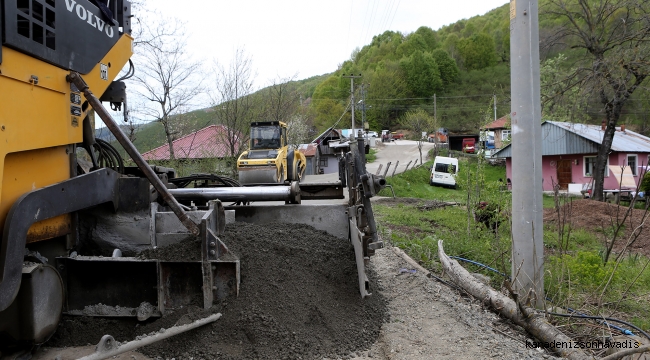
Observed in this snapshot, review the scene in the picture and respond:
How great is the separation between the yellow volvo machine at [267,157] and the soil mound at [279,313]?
41.4 feet

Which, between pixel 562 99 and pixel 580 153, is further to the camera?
pixel 580 153

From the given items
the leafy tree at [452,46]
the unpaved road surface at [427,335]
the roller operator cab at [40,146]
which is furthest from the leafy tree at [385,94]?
the roller operator cab at [40,146]

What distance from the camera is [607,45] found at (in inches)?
780

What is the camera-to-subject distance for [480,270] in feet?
22.0

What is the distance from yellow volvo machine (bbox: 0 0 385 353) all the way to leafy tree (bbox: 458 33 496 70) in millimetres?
94507

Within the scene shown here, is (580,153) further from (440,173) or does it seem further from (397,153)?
(397,153)

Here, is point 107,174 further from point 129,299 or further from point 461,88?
→ point 461,88

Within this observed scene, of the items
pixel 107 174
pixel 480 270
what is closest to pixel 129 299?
pixel 107 174

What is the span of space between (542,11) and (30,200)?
24344mm

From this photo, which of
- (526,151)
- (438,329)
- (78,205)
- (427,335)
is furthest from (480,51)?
(78,205)

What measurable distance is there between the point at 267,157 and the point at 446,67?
8134cm

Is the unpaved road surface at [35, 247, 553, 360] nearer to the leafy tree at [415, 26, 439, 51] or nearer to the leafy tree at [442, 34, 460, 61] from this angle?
the leafy tree at [442, 34, 460, 61]

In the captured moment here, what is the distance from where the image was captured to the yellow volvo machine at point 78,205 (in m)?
2.76

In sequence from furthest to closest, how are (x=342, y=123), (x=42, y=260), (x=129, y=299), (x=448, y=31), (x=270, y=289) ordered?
(x=448, y=31)
(x=342, y=123)
(x=270, y=289)
(x=129, y=299)
(x=42, y=260)
